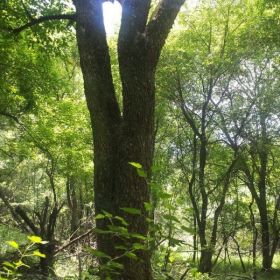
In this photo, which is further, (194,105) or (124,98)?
(194,105)

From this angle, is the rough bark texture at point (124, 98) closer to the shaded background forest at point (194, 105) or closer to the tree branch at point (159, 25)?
the tree branch at point (159, 25)

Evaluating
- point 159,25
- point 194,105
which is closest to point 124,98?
point 159,25

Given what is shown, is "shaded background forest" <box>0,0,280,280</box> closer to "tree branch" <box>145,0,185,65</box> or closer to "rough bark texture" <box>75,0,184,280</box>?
"rough bark texture" <box>75,0,184,280</box>

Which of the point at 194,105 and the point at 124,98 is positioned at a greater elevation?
the point at 194,105

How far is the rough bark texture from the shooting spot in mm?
3064

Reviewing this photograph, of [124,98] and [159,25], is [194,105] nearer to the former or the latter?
[159,25]

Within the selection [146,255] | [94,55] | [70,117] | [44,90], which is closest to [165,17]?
[94,55]

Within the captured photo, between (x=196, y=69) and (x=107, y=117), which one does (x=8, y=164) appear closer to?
(x=196, y=69)

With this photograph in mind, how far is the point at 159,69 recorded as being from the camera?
15117mm

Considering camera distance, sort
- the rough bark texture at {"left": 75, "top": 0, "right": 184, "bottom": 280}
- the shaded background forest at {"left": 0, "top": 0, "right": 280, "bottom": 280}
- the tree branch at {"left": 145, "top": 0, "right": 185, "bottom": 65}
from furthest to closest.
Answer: the shaded background forest at {"left": 0, "top": 0, "right": 280, "bottom": 280} < the tree branch at {"left": 145, "top": 0, "right": 185, "bottom": 65} < the rough bark texture at {"left": 75, "top": 0, "right": 184, "bottom": 280}

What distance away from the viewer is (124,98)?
127 inches

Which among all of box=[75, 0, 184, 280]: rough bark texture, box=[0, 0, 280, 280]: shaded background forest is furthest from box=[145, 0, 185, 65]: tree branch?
box=[0, 0, 280, 280]: shaded background forest

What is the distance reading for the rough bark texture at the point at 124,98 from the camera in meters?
3.06

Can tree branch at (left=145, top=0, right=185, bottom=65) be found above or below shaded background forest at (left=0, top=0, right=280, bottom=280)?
below
